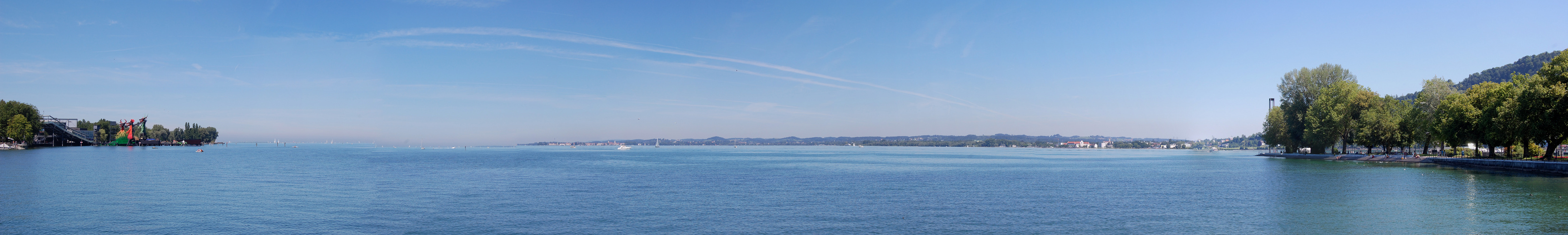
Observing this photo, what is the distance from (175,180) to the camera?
38.6 metres

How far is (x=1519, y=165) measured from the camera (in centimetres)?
4644

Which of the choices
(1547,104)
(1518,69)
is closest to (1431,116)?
(1547,104)

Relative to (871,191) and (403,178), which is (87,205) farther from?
(871,191)

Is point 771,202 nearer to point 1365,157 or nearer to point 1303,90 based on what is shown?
point 1365,157

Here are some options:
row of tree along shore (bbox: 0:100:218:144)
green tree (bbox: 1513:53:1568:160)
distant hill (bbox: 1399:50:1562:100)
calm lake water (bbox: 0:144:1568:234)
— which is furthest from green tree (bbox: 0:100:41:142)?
distant hill (bbox: 1399:50:1562:100)

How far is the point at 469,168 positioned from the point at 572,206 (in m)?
35.1

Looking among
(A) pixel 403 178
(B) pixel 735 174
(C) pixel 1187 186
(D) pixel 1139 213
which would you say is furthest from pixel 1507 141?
(A) pixel 403 178

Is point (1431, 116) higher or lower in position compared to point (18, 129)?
higher

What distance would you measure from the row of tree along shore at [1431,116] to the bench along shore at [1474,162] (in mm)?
1244

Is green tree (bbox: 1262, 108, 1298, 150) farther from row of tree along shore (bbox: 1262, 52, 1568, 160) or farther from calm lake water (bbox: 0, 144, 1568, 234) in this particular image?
calm lake water (bbox: 0, 144, 1568, 234)

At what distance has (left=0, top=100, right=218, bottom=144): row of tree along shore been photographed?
316 ft

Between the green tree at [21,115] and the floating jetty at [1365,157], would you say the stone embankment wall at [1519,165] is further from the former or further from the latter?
the green tree at [21,115]

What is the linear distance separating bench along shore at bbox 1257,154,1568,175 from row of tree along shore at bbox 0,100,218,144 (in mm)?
147346

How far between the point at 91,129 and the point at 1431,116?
789 ft
